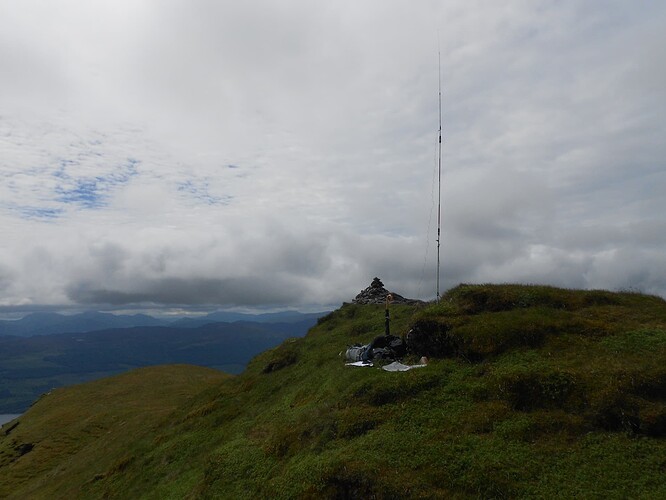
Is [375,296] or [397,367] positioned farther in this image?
[375,296]

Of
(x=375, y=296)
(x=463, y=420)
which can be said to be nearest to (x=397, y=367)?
(x=463, y=420)

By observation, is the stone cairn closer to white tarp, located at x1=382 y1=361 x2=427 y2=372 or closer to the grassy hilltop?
the grassy hilltop

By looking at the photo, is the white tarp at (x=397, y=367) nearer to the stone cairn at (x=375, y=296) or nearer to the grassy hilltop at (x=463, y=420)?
the grassy hilltop at (x=463, y=420)

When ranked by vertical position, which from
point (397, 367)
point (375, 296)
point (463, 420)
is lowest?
point (463, 420)

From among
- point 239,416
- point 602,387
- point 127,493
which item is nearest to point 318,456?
point 602,387

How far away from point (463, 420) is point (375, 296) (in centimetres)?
4698

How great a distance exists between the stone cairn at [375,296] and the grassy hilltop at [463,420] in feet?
69.4

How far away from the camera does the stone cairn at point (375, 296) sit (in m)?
65.2

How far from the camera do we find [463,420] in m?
21.1

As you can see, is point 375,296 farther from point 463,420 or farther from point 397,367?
point 463,420

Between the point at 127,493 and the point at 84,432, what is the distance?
39.9 metres

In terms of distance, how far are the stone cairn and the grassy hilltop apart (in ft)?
69.4

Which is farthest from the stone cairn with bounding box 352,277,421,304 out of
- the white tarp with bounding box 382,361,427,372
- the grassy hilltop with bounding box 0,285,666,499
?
the white tarp with bounding box 382,361,427,372

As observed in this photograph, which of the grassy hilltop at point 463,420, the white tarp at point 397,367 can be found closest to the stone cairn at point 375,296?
the grassy hilltop at point 463,420
